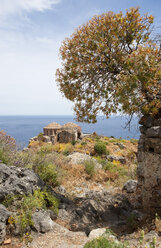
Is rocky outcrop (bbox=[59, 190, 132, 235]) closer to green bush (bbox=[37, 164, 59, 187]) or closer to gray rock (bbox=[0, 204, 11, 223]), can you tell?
green bush (bbox=[37, 164, 59, 187])

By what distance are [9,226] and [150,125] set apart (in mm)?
5686

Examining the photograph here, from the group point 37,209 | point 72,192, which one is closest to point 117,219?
point 72,192

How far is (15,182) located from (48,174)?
11.1 ft

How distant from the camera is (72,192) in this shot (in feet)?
33.3

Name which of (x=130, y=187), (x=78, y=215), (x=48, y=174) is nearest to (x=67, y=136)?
(x=130, y=187)

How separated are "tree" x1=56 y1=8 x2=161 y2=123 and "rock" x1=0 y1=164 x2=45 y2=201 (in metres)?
3.06

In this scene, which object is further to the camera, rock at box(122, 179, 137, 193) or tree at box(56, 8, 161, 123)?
rock at box(122, 179, 137, 193)

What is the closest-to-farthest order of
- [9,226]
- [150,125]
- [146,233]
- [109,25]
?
[9,226]
[146,233]
[109,25]
[150,125]

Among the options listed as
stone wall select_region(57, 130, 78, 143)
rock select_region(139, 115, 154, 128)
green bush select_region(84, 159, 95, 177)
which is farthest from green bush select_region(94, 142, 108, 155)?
rock select_region(139, 115, 154, 128)

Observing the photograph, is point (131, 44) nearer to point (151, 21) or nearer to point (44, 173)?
point (151, 21)

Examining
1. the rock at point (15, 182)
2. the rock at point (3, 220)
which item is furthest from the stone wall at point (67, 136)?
the rock at point (3, 220)

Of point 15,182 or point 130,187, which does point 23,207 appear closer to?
point 15,182

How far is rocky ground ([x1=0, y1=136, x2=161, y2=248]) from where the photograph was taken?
508 centimetres

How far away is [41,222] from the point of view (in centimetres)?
555
